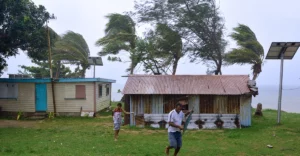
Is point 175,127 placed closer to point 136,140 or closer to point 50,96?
point 136,140

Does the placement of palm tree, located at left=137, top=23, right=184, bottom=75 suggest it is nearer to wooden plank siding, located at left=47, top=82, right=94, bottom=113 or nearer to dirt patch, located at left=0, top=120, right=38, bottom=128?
wooden plank siding, located at left=47, top=82, right=94, bottom=113

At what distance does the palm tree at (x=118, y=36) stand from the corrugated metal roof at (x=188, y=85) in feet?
22.8

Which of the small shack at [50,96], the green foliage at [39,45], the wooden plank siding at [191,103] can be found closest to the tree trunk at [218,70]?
the wooden plank siding at [191,103]

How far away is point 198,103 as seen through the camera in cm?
1498

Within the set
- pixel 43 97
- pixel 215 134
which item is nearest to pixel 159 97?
pixel 215 134

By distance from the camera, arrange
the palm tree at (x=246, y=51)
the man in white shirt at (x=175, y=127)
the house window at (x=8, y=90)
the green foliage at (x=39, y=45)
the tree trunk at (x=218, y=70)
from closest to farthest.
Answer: the man in white shirt at (x=175, y=127)
the green foliage at (x=39, y=45)
the house window at (x=8, y=90)
the palm tree at (x=246, y=51)
the tree trunk at (x=218, y=70)

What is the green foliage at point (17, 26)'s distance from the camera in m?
15.6

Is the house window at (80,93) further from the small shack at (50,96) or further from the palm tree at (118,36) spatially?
the palm tree at (118,36)

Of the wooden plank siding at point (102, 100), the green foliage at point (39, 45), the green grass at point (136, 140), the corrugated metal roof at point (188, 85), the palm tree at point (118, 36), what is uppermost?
the palm tree at point (118, 36)

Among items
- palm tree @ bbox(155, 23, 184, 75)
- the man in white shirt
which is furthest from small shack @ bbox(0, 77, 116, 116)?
the man in white shirt

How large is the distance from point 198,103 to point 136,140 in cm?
480

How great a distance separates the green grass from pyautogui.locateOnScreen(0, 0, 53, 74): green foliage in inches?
185

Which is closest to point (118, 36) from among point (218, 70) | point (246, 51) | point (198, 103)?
point (218, 70)

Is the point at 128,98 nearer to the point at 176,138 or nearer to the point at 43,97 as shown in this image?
the point at 43,97
